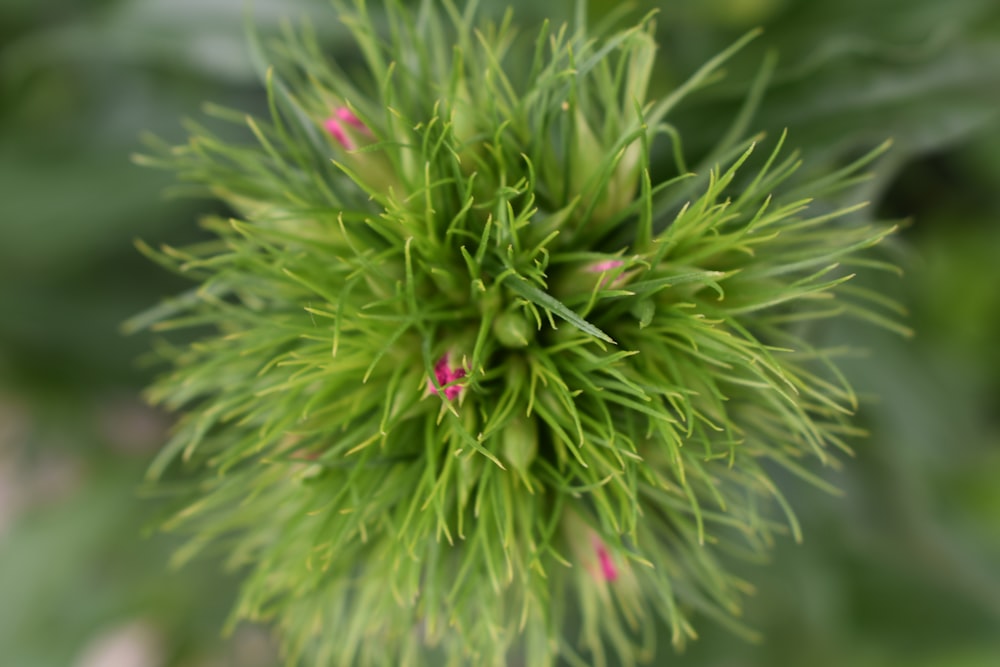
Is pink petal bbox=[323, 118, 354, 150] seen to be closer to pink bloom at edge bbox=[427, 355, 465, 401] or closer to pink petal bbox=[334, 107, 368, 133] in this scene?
pink petal bbox=[334, 107, 368, 133]

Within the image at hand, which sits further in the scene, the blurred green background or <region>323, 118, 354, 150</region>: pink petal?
the blurred green background

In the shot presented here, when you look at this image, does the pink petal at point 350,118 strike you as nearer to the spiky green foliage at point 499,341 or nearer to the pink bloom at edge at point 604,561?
the spiky green foliage at point 499,341

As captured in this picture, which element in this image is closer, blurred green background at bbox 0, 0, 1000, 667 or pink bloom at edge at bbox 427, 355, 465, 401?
pink bloom at edge at bbox 427, 355, 465, 401


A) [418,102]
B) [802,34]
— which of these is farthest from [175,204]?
[802,34]

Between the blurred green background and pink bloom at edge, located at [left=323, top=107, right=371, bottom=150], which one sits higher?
pink bloom at edge, located at [left=323, top=107, right=371, bottom=150]

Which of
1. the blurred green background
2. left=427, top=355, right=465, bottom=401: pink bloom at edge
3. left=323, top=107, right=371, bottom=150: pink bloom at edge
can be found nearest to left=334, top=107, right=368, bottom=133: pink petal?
left=323, top=107, right=371, bottom=150: pink bloom at edge

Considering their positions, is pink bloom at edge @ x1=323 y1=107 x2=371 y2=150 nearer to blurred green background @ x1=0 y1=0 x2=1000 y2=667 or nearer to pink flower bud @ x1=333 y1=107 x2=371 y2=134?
pink flower bud @ x1=333 y1=107 x2=371 y2=134

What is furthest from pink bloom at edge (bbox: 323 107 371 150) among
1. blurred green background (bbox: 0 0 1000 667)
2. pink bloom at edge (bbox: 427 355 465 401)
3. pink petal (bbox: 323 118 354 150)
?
blurred green background (bbox: 0 0 1000 667)

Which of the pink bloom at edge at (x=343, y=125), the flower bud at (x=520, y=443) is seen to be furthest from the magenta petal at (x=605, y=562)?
the pink bloom at edge at (x=343, y=125)
